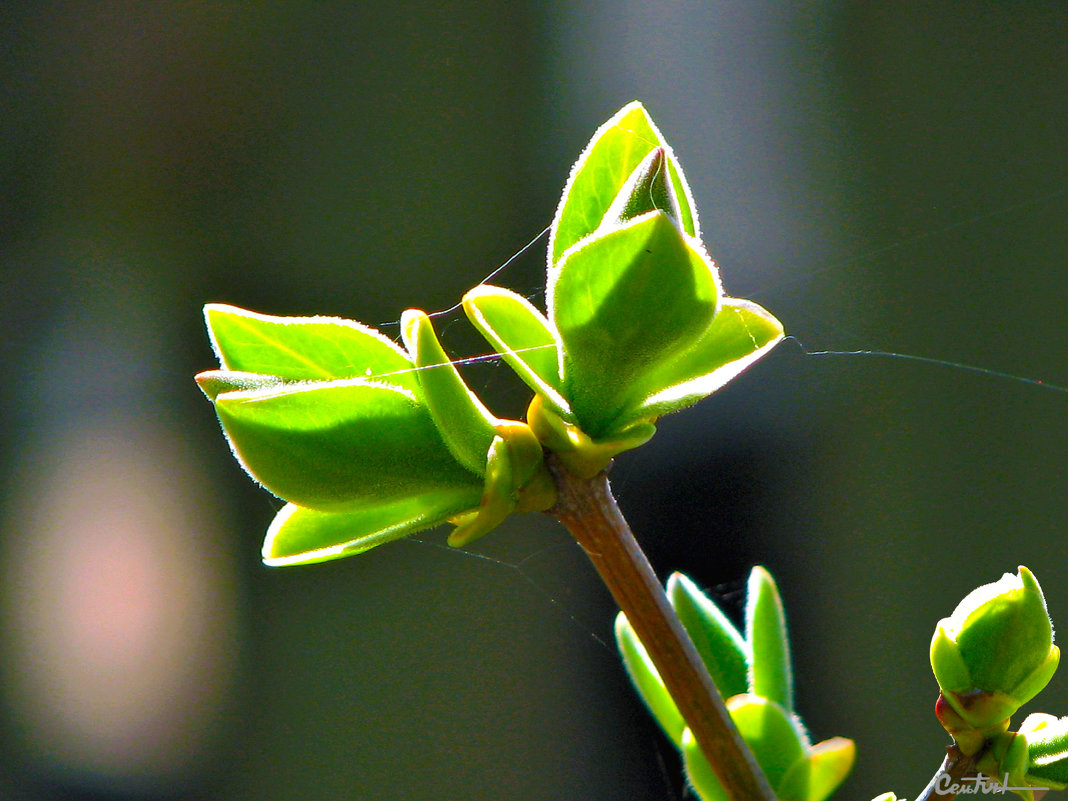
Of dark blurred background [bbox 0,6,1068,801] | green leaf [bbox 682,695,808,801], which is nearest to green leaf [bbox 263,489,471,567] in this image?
green leaf [bbox 682,695,808,801]

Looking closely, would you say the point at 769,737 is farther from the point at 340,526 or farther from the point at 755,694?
the point at 340,526

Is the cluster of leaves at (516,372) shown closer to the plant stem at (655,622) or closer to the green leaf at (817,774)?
the plant stem at (655,622)

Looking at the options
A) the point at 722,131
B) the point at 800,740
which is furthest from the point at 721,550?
the point at 800,740

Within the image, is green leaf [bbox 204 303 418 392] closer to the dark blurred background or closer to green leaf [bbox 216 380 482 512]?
green leaf [bbox 216 380 482 512]

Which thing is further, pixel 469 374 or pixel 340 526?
pixel 469 374

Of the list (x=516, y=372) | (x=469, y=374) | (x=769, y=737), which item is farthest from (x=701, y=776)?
(x=469, y=374)

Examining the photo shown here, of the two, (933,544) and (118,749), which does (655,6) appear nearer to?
(933,544)
